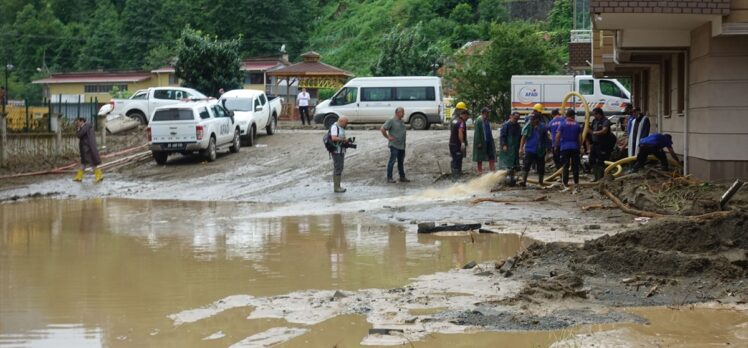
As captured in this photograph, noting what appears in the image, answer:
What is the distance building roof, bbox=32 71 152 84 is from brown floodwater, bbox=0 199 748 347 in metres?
51.0

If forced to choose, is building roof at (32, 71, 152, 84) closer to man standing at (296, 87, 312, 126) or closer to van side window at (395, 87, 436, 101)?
man standing at (296, 87, 312, 126)

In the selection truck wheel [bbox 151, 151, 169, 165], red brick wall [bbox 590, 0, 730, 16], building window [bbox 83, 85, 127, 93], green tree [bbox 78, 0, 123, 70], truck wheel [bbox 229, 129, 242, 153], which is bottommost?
truck wheel [bbox 151, 151, 169, 165]

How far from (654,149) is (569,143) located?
164 centimetres

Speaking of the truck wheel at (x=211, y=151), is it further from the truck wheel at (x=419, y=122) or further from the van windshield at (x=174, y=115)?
the truck wheel at (x=419, y=122)

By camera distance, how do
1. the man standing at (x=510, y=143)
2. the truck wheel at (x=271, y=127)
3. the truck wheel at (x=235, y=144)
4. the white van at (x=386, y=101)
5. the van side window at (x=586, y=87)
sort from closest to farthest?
the man standing at (x=510, y=143), the truck wheel at (x=235, y=144), the truck wheel at (x=271, y=127), the white van at (x=386, y=101), the van side window at (x=586, y=87)

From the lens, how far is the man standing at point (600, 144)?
20.8 meters

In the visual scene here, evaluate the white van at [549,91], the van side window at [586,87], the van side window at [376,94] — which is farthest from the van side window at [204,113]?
the van side window at [586,87]

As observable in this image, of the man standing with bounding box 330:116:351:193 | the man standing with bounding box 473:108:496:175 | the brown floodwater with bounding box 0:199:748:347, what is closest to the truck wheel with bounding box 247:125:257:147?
the man standing with bounding box 330:116:351:193

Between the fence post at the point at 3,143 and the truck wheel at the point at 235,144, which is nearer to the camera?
the fence post at the point at 3,143

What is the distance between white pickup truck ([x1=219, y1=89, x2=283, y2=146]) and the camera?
3159 centimetres

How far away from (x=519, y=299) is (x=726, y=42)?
9.82 metres

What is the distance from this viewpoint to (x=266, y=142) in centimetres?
3222

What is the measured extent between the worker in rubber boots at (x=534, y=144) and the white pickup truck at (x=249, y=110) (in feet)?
41.3

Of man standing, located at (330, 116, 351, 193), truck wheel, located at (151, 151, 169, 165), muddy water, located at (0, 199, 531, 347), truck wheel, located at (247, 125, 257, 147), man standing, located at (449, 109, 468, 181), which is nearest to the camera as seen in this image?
muddy water, located at (0, 199, 531, 347)
